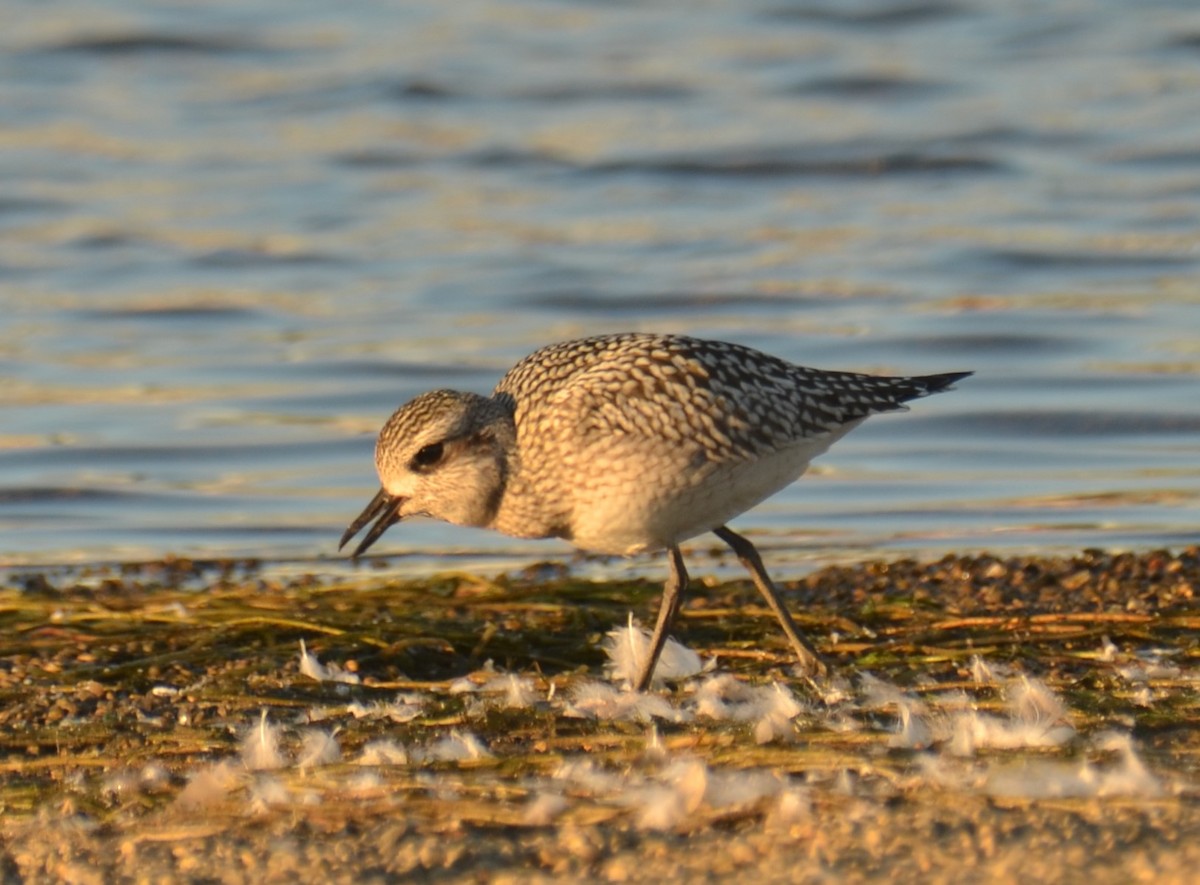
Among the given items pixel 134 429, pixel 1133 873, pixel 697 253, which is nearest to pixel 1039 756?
pixel 1133 873

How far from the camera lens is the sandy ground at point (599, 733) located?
4.44 meters

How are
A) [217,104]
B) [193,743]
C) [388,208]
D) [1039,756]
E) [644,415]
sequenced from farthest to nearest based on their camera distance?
[217,104] → [388,208] → [644,415] → [193,743] → [1039,756]

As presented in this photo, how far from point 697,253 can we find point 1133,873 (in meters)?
10.6

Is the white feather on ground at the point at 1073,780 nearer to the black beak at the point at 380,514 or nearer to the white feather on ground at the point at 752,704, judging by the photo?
the white feather on ground at the point at 752,704

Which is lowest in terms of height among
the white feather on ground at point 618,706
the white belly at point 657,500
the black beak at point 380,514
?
the white feather on ground at point 618,706

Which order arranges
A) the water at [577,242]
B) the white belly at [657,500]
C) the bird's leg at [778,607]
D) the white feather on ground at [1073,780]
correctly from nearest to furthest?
the white feather on ground at [1073,780], the white belly at [657,500], the bird's leg at [778,607], the water at [577,242]

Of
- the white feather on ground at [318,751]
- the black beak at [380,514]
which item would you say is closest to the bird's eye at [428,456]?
the black beak at [380,514]

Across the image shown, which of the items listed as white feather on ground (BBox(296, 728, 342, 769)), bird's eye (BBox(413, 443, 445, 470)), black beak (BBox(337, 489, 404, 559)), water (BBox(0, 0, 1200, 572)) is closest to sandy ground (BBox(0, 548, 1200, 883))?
white feather on ground (BBox(296, 728, 342, 769))

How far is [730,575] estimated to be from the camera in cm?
828

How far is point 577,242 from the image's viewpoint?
588 inches

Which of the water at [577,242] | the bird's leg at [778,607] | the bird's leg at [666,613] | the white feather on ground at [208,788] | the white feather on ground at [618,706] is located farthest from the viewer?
the water at [577,242]

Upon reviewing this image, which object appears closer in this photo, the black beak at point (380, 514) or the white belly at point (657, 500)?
the white belly at point (657, 500)

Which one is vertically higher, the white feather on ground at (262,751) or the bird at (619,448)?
the bird at (619,448)

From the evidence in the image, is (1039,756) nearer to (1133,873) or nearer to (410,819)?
(1133,873)
